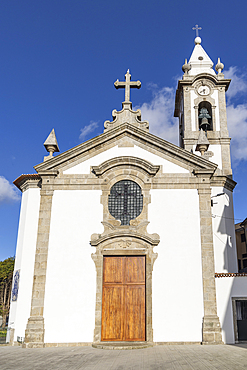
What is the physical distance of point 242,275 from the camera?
12.7m

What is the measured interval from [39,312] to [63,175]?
557 centimetres

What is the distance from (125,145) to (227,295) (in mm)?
7392

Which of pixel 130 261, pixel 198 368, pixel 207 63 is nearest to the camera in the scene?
pixel 198 368

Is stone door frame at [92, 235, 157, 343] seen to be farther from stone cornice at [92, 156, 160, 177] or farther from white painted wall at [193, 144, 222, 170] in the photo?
white painted wall at [193, 144, 222, 170]

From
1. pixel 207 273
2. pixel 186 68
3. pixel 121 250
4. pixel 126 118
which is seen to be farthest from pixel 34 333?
pixel 186 68

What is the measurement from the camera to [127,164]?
14.3 m

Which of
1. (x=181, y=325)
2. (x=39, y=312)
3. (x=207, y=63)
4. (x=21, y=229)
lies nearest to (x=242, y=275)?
(x=181, y=325)

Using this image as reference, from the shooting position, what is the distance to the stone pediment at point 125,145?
46.5 feet

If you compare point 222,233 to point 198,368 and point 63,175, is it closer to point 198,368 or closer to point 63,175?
point 63,175

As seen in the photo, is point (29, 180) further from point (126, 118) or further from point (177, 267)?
point (177, 267)

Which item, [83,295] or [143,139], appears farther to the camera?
[143,139]

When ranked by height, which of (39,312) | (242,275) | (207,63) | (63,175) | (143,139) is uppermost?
(207,63)

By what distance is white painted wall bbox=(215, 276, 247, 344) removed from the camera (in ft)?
39.8

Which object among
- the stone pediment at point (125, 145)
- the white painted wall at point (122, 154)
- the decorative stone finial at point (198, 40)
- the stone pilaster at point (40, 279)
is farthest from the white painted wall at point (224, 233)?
the decorative stone finial at point (198, 40)
